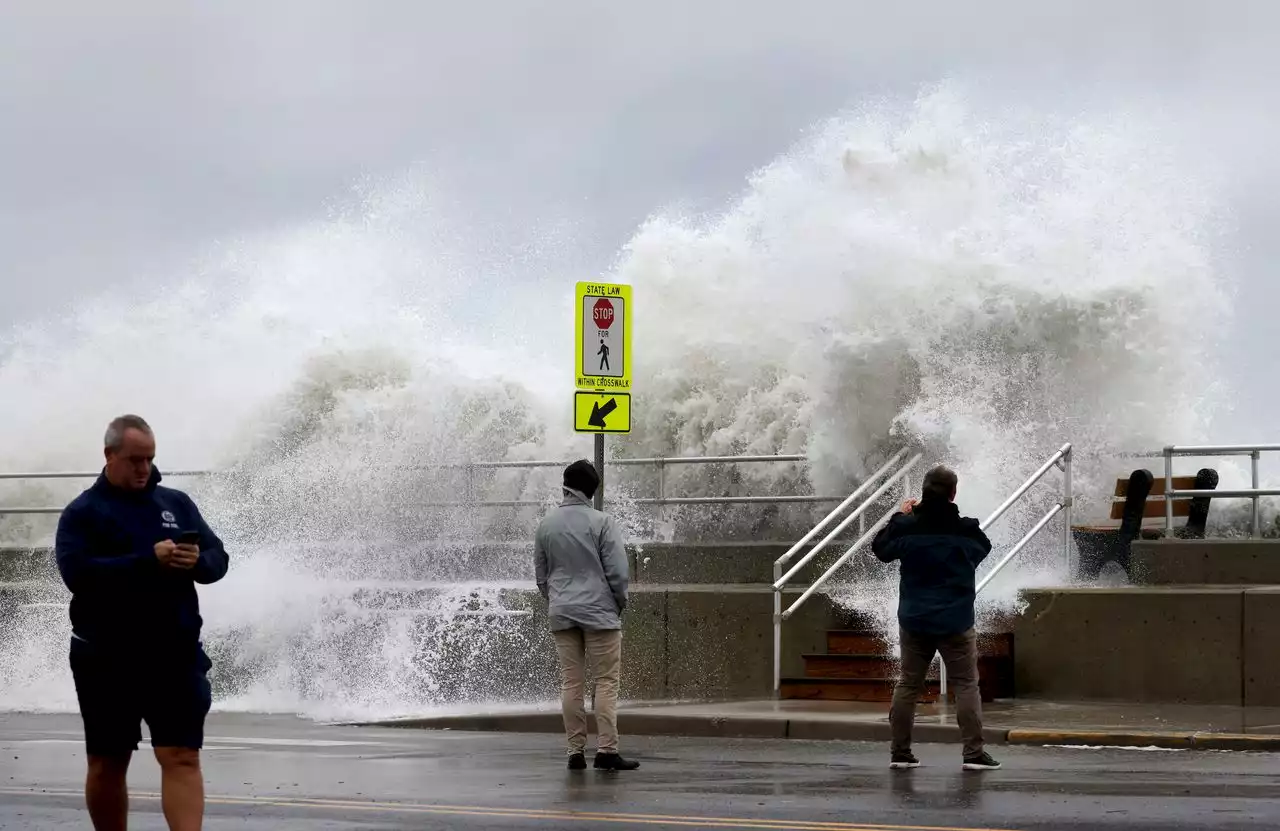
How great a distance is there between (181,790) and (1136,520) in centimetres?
1082

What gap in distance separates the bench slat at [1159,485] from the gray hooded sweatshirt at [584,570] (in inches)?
245

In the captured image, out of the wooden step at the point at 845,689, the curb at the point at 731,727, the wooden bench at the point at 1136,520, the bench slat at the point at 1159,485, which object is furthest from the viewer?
the bench slat at the point at 1159,485

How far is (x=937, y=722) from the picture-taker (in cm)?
1344

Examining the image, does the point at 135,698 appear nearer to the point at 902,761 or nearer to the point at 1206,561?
the point at 902,761

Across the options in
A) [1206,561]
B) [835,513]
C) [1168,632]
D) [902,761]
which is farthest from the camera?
[835,513]

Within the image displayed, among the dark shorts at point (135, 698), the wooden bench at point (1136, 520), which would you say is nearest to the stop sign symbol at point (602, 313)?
the wooden bench at point (1136, 520)

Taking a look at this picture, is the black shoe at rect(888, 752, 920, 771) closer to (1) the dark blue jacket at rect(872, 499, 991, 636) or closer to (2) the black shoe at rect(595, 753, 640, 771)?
(1) the dark blue jacket at rect(872, 499, 991, 636)

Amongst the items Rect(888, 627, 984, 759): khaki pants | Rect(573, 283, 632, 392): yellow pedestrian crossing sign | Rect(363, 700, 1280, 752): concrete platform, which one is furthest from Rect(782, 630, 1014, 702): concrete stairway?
Rect(888, 627, 984, 759): khaki pants

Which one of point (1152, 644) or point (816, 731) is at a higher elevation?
point (1152, 644)

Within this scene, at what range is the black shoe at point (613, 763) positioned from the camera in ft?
37.3

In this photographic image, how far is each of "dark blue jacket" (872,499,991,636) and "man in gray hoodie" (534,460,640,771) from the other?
1.53m

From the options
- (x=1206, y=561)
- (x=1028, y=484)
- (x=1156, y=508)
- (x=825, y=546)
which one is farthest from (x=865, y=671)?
(x=1156, y=508)

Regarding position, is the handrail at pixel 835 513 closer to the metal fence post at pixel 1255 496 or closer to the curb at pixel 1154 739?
the metal fence post at pixel 1255 496

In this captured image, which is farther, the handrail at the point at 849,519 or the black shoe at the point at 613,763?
the handrail at the point at 849,519
